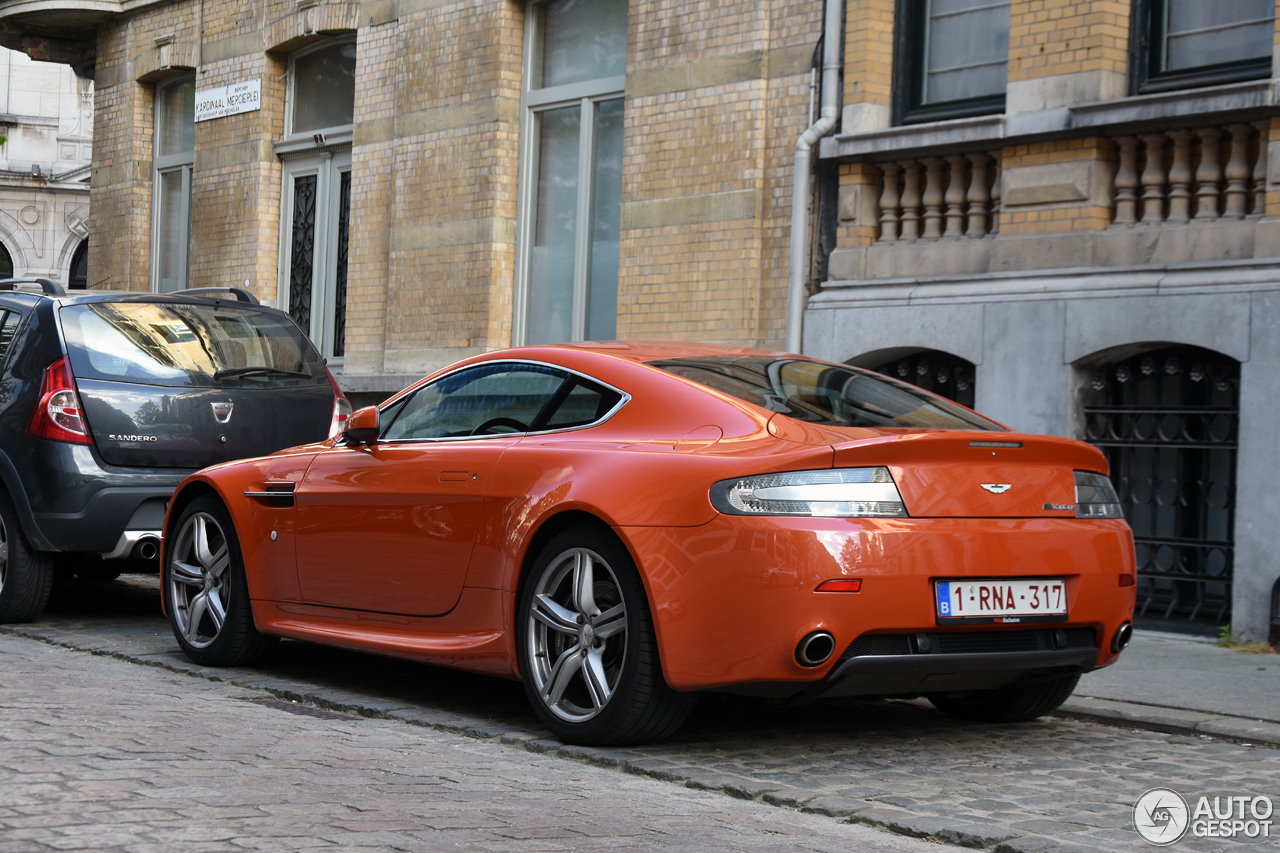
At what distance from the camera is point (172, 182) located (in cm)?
2045

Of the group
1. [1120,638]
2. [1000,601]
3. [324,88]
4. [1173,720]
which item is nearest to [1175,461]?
[1173,720]

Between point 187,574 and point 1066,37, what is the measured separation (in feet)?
21.2

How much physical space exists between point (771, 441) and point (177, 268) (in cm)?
1644

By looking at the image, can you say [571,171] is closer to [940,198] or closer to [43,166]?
[940,198]

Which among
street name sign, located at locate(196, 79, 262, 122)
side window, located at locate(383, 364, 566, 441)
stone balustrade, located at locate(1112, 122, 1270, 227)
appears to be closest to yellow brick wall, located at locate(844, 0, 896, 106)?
stone balustrade, located at locate(1112, 122, 1270, 227)

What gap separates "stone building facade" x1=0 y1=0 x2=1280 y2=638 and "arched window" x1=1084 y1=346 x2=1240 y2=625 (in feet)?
0.07

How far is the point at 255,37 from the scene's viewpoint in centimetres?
1814

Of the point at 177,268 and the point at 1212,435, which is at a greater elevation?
the point at 177,268

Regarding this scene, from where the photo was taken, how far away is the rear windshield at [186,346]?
→ 8703 mm

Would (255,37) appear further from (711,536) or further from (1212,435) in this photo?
(711,536)

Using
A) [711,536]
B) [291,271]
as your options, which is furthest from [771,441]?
[291,271]

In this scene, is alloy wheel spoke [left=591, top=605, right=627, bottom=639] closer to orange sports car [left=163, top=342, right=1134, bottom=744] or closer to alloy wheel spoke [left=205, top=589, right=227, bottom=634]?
orange sports car [left=163, top=342, right=1134, bottom=744]

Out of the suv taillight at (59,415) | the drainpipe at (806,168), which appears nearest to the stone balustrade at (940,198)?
the drainpipe at (806,168)

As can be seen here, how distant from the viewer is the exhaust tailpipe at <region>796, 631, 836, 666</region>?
5043 millimetres
